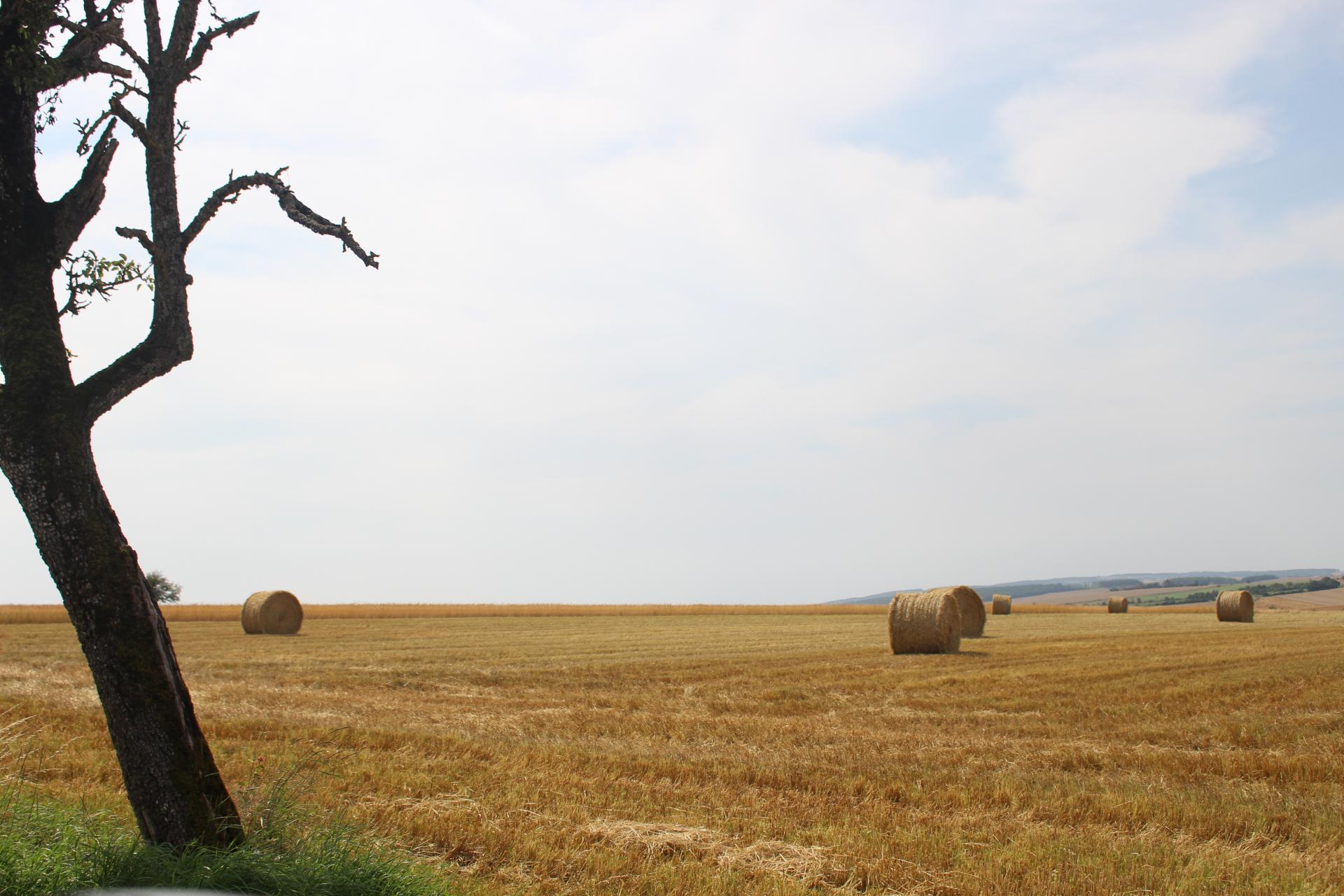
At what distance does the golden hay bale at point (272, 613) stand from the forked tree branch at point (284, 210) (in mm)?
29867

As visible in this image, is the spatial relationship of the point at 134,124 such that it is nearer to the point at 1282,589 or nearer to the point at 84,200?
the point at 84,200

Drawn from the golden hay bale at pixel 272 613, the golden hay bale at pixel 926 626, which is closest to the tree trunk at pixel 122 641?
the golden hay bale at pixel 926 626

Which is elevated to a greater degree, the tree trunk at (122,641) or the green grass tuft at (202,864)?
the tree trunk at (122,641)

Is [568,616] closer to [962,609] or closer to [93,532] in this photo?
[962,609]

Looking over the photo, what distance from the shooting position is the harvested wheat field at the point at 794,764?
242 inches

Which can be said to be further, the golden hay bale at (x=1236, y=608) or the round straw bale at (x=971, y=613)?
the golden hay bale at (x=1236, y=608)

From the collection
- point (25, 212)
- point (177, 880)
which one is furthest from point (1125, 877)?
point (25, 212)

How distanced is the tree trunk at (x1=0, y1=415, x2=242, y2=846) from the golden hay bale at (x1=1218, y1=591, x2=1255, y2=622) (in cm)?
4594

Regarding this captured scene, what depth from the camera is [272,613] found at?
33.3 m

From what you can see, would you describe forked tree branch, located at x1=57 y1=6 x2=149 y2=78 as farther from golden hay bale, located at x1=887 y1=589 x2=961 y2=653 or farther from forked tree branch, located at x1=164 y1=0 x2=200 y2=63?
golden hay bale, located at x1=887 y1=589 x2=961 y2=653

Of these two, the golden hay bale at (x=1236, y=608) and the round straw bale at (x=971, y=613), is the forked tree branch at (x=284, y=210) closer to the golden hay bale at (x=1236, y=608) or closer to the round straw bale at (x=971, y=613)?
the round straw bale at (x=971, y=613)

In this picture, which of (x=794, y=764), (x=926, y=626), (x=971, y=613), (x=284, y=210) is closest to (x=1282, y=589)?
(x=971, y=613)

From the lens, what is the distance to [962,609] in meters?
29.9

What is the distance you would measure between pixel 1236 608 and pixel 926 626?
26658 millimetres
